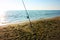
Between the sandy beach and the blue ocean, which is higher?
the blue ocean

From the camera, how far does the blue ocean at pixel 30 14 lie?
156 cm

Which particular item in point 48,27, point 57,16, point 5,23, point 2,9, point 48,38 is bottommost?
point 48,38

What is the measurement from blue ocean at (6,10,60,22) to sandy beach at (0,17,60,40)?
0.06m

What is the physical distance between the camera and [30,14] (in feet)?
5.40

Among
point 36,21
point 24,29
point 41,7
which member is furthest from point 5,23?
point 41,7

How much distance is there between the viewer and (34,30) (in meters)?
1.63

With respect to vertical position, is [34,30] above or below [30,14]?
below

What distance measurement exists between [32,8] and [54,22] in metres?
0.39

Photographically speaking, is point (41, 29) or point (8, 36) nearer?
point (8, 36)

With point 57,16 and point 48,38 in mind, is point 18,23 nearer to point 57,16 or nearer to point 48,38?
point 48,38

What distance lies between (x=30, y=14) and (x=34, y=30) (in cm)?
23

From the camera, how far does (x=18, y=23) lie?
1577mm

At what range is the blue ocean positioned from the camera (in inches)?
61.4

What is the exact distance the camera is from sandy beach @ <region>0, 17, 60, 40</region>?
1536 millimetres
